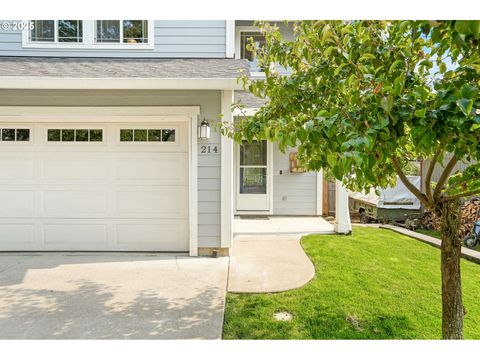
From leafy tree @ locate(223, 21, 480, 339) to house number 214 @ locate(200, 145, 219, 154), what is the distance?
2.13 m

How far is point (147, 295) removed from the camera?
3760 mm

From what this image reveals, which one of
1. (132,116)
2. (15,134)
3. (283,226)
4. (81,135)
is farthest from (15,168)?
(283,226)

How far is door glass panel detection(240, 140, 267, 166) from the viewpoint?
8.97m

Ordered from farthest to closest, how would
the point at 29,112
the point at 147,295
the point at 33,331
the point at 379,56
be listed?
1. the point at 29,112
2. the point at 147,295
3. the point at 33,331
4. the point at 379,56

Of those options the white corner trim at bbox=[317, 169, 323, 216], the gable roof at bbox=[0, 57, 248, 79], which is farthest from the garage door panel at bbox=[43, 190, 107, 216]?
the white corner trim at bbox=[317, 169, 323, 216]

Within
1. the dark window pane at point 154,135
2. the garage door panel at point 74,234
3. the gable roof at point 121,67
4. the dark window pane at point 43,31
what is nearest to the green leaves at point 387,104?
the gable roof at point 121,67

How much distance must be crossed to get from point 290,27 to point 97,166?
262 inches

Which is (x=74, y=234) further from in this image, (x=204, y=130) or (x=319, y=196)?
(x=319, y=196)

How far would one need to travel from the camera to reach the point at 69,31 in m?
5.89

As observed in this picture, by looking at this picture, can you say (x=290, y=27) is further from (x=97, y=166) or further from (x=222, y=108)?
(x=97, y=166)

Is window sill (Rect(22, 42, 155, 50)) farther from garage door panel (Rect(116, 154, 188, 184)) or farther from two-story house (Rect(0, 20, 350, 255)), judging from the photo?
garage door panel (Rect(116, 154, 188, 184))

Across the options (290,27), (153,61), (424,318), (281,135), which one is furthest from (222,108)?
(290,27)

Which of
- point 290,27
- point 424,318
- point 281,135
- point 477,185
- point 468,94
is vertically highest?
point 290,27

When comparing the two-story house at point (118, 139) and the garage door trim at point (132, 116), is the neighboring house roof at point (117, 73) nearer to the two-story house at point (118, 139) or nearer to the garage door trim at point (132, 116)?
the two-story house at point (118, 139)
